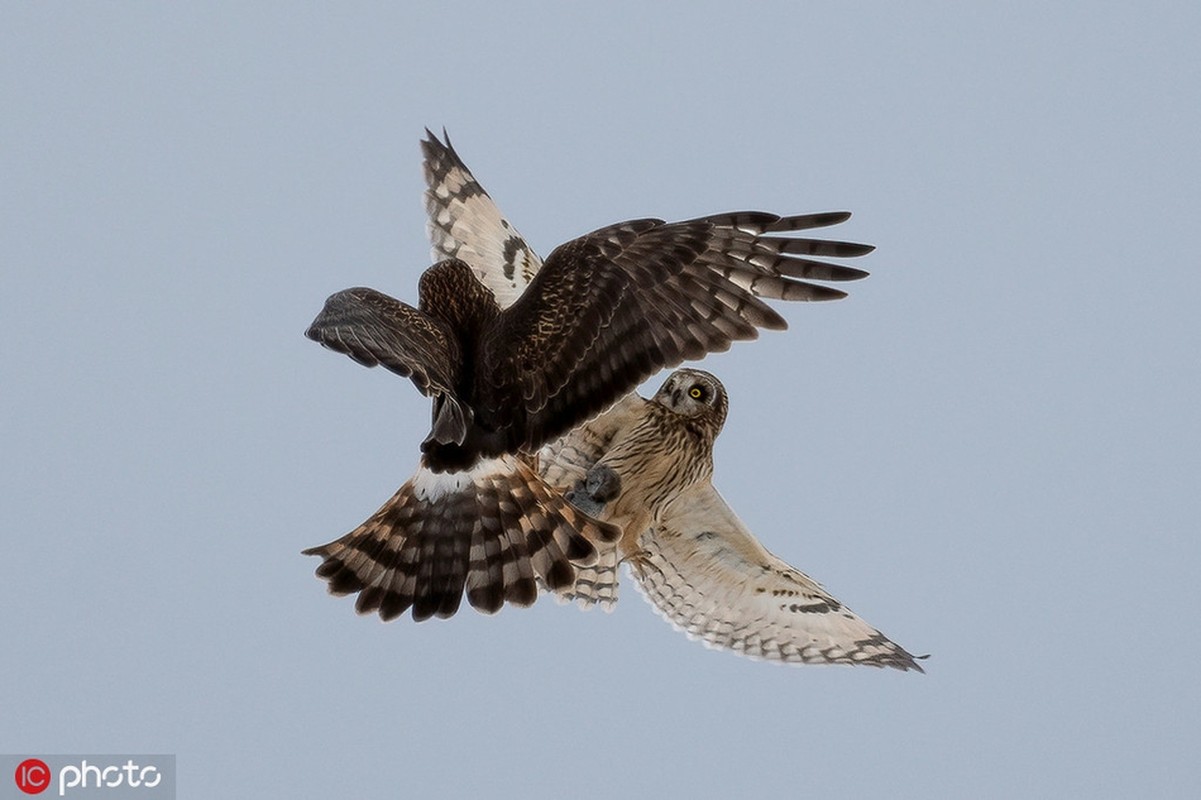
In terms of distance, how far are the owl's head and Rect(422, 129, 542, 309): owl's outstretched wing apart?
31.8 inches

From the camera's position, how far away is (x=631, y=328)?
18.8 feet

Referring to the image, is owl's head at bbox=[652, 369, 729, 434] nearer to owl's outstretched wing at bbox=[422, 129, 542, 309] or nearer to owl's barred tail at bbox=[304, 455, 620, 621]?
owl's outstretched wing at bbox=[422, 129, 542, 309]

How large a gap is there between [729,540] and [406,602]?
6.30ft

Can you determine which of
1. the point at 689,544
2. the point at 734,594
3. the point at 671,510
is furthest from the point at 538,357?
the point at 734,594

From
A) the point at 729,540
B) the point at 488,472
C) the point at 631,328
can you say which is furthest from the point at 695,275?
the point at 729,540

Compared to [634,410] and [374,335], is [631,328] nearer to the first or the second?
[374,335]

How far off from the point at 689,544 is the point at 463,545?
1672 millimetres

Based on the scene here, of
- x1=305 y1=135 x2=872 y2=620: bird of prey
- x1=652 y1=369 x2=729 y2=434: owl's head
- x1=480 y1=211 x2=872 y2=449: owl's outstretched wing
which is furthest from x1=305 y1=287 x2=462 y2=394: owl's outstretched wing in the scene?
x1=652 y1=369 x2=729 y2=434: owl's head

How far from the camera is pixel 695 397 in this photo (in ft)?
23.7

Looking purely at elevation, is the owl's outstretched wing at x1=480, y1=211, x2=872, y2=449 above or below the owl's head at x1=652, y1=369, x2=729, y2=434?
below

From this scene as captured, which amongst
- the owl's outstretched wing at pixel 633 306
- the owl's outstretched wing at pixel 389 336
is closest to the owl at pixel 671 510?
the owl's outstretched wing at pixel 633 306

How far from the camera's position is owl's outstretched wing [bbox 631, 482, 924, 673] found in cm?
729

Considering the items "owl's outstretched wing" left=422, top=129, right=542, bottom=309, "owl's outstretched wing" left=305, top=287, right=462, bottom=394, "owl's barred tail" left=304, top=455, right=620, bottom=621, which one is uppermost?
"owl's outstretched wing" left=422, top=129, right=542, bottom=309

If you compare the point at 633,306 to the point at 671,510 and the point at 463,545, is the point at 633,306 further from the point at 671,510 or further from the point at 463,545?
the point at 671,510
